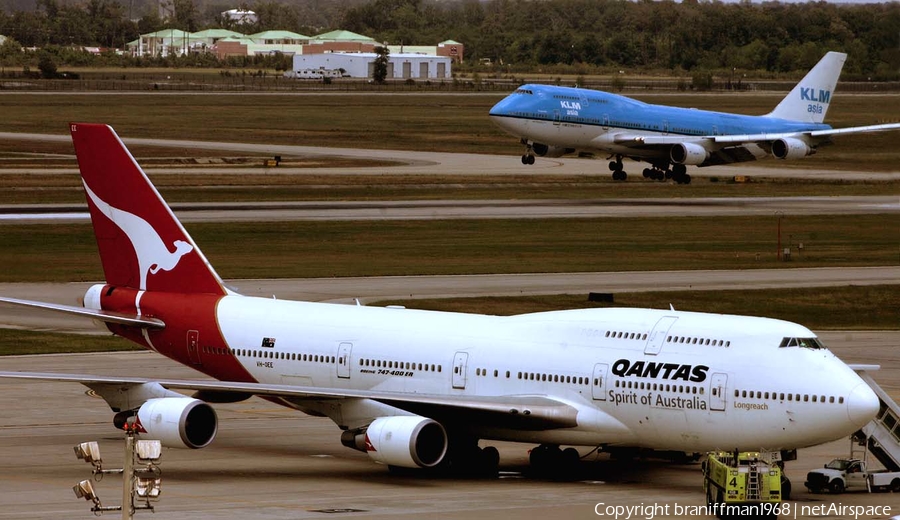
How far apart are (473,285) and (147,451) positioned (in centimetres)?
4667

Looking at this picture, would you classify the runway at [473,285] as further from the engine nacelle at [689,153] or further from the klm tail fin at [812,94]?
the klm tail fin at [812,94]

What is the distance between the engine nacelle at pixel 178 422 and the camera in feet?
105

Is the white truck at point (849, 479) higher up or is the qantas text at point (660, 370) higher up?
the qantas text at point (660, 370)

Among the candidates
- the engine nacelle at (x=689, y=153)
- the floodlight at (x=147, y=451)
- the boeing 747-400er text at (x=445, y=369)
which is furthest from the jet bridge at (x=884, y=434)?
the engine nacelle at (x=689, y=153)

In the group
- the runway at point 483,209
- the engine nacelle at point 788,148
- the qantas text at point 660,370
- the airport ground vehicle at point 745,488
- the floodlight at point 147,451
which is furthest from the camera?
the engine nacelle at point 788,148

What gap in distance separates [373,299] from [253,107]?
467 ft

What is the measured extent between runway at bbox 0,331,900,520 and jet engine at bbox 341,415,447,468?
598mm

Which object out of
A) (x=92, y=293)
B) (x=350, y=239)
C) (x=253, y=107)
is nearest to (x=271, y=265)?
(x=350, y=239)

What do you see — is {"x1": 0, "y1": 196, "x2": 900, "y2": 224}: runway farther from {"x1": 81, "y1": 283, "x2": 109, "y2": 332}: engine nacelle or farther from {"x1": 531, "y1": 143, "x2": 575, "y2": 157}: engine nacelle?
{"x1": 81, "y1": 283, "x2": 109, "y2": 332}: engine nacelle

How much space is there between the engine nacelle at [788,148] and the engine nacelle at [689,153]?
5204mm

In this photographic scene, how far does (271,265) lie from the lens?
7050 cm

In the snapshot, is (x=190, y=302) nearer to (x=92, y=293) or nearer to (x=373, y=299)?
(x=92, y=293)

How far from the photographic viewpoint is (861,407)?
1134 inches

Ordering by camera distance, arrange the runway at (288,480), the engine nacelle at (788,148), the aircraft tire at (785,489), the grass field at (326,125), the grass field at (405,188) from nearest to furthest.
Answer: the runway at (288,480), the aircraft tire at (785,489), the grass field at (405,188), the engine nacelle at (788,148), the grass field at (326,125)
